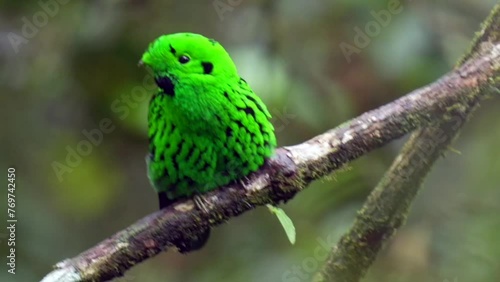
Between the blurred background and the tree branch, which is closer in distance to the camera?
the tree branch

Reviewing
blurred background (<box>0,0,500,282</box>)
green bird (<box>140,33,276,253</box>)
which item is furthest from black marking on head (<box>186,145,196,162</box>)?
blurred background (<box>0,0,500,282</box>)

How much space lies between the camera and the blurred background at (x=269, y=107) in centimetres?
132

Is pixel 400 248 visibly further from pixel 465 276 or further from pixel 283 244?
pixel 283 244

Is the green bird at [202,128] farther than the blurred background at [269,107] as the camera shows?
No

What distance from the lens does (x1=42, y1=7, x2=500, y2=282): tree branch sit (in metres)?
1.03

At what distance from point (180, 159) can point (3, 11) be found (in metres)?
0.58

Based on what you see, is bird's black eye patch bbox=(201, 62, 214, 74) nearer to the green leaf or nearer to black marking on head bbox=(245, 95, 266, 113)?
black marking on head bbox=(245, 95, 266, 113)

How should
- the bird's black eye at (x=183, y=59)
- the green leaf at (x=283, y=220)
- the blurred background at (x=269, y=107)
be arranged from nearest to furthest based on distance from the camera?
the bird's black eye at (x=183, y=59), the green leaf at (x=283, y=220), the blurred background at (x=269, y=107)

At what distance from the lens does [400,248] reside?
4.25 feet

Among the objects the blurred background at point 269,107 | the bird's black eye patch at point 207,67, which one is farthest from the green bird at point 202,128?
the blurred background at point 269,107

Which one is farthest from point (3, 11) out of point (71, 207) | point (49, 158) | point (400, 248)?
point (400, 248)

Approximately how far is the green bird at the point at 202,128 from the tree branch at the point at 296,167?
0.08 feet

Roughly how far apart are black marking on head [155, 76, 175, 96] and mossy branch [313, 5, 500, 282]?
1.31 ft

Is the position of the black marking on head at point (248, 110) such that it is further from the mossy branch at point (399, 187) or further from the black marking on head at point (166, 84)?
the mossy branch at point (399, 187)
